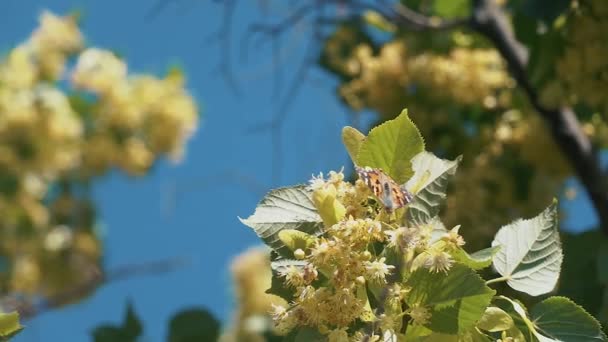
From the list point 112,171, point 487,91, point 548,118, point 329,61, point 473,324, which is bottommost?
point 473,324

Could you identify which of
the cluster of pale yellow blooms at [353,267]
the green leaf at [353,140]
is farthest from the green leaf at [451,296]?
the green leaf at [353,140]

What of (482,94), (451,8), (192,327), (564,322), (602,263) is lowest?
(564,322)

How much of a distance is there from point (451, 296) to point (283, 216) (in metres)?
0.14

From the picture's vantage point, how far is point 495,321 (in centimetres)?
76

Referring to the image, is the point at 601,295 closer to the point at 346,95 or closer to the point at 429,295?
the point at 429,295

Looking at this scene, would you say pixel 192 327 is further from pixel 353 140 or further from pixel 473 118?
pixel 473 118

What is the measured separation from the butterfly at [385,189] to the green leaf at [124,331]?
0.69 metres

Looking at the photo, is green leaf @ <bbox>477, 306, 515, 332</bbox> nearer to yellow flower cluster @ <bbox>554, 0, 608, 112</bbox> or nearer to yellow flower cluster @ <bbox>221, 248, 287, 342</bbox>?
yellow flower cluster @ <bbox>554, 0, 608, 112</bbox>

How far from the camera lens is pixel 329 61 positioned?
2.42m

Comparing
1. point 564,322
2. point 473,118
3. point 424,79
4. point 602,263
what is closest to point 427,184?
point 564,322

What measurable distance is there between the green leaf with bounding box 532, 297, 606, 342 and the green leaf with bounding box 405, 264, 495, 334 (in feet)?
0.22

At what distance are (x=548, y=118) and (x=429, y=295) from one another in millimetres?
1010

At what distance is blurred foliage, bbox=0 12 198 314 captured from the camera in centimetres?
345

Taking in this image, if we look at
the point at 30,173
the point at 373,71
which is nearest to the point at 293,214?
the point at 373,71
